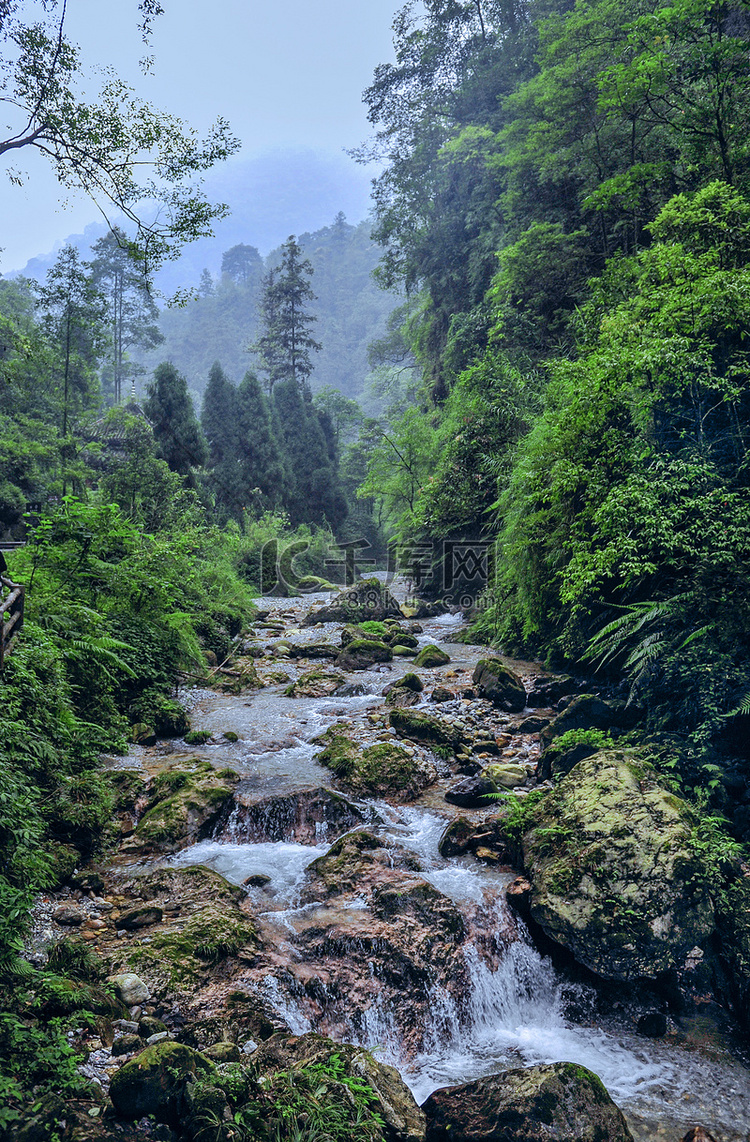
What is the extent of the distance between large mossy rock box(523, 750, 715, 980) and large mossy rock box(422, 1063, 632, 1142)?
1052 mm

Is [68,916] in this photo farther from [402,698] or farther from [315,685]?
[315,685]

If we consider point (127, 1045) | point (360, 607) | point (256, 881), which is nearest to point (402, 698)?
point (256, 881)

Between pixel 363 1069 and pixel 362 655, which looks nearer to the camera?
pixel 363 1069

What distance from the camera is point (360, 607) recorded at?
58.8 feet

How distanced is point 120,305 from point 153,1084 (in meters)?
60.6

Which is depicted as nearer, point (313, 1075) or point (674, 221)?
point (313, 1075)

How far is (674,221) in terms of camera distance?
315 inches

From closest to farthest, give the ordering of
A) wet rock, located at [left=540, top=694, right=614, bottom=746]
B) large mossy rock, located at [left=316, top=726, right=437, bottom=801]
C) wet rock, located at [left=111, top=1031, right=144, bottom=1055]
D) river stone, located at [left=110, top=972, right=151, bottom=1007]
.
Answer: wet rock, located at [left=111, top=1031, right=144, bottom=1055]
river stone, located at [left=110, top=972, right=151, bottom=1007]
wet rock, located at [left=540, top=694, right=614, bottom=746]
large mossy rock, located at [left=316, top=726, right=437, bottom=801]

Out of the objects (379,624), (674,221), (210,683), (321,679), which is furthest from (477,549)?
(674,221)

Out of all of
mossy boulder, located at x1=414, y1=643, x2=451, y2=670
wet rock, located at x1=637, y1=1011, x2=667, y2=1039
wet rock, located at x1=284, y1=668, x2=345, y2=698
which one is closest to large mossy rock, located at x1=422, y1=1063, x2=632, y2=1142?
wet rock, located at x1=637, y1=1011, x2=667, y2=1039

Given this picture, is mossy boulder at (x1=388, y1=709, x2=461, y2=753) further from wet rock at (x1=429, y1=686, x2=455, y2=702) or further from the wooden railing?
the wooden railing

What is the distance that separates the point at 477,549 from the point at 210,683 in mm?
8898

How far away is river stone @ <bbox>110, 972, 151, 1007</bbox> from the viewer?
12.3 ft

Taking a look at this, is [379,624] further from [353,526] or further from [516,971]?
[353,526]
